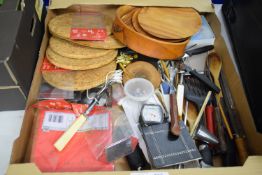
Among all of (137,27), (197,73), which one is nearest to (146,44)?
(137,27)

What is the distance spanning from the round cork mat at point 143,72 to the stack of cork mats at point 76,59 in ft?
0.13

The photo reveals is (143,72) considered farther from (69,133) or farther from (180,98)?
(69,133)

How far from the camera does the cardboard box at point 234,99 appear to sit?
18.8 inches

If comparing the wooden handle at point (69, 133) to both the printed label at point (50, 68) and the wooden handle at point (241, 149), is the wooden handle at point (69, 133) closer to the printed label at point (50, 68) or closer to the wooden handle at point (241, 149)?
the printed label at point (50, 68)

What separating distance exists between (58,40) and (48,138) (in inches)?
9.8

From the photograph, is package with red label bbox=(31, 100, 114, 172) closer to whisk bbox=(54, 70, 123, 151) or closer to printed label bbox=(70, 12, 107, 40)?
whisk bbox=(54, 70, 123, 151)

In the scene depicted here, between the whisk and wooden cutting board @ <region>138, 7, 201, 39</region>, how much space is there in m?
0.14

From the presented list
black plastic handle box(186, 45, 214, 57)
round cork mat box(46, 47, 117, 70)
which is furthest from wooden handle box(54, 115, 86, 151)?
black plastic handle box(186, 45, 214, 57)

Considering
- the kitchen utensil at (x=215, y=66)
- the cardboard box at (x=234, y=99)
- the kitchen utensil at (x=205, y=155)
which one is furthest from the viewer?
the kitchen utensil at (x=215, y=66)

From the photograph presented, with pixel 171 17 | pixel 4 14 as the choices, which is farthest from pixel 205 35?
pixel 4 14

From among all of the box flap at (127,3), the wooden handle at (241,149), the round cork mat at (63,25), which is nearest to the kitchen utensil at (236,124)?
the wooden handle at (241,149)

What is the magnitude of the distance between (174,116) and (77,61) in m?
0.26

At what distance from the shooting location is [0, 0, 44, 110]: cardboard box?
533 millimetres

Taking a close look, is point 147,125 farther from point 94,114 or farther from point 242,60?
point 242,60
